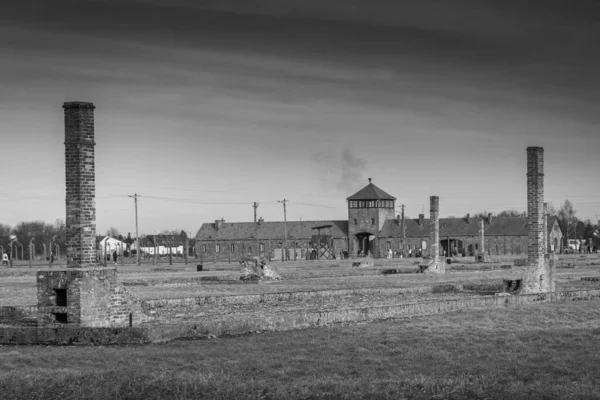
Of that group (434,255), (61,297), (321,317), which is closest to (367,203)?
(434,255)

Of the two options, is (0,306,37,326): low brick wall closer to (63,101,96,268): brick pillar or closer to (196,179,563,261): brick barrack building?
(63,101,96,268): brick pillar

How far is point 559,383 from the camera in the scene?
1033 cm

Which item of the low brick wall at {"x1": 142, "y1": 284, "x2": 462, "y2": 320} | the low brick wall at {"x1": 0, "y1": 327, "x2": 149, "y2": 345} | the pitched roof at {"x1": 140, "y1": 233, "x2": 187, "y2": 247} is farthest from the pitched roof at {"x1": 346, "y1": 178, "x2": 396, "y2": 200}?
the low brick wall at {"x1": 0, "y1": 327, "x2": 149, "y2": 345}

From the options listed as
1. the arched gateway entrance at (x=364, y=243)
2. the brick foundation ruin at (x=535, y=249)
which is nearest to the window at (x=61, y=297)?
the brick foundation ruin at (x=535, y=249)

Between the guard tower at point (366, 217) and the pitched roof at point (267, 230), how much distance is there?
173cm

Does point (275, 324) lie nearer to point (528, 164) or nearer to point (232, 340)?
point (232, 340)

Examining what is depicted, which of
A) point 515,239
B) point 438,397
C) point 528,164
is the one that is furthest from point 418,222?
point 438,397

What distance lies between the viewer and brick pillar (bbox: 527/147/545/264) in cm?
2533

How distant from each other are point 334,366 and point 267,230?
92002 mm

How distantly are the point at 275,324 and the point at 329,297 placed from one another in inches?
406

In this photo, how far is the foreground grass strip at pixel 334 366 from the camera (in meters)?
10.1

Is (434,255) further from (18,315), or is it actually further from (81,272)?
(81,272)

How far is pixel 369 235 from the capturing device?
100 metres

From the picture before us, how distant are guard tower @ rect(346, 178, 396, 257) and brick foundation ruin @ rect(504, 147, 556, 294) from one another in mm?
72997
